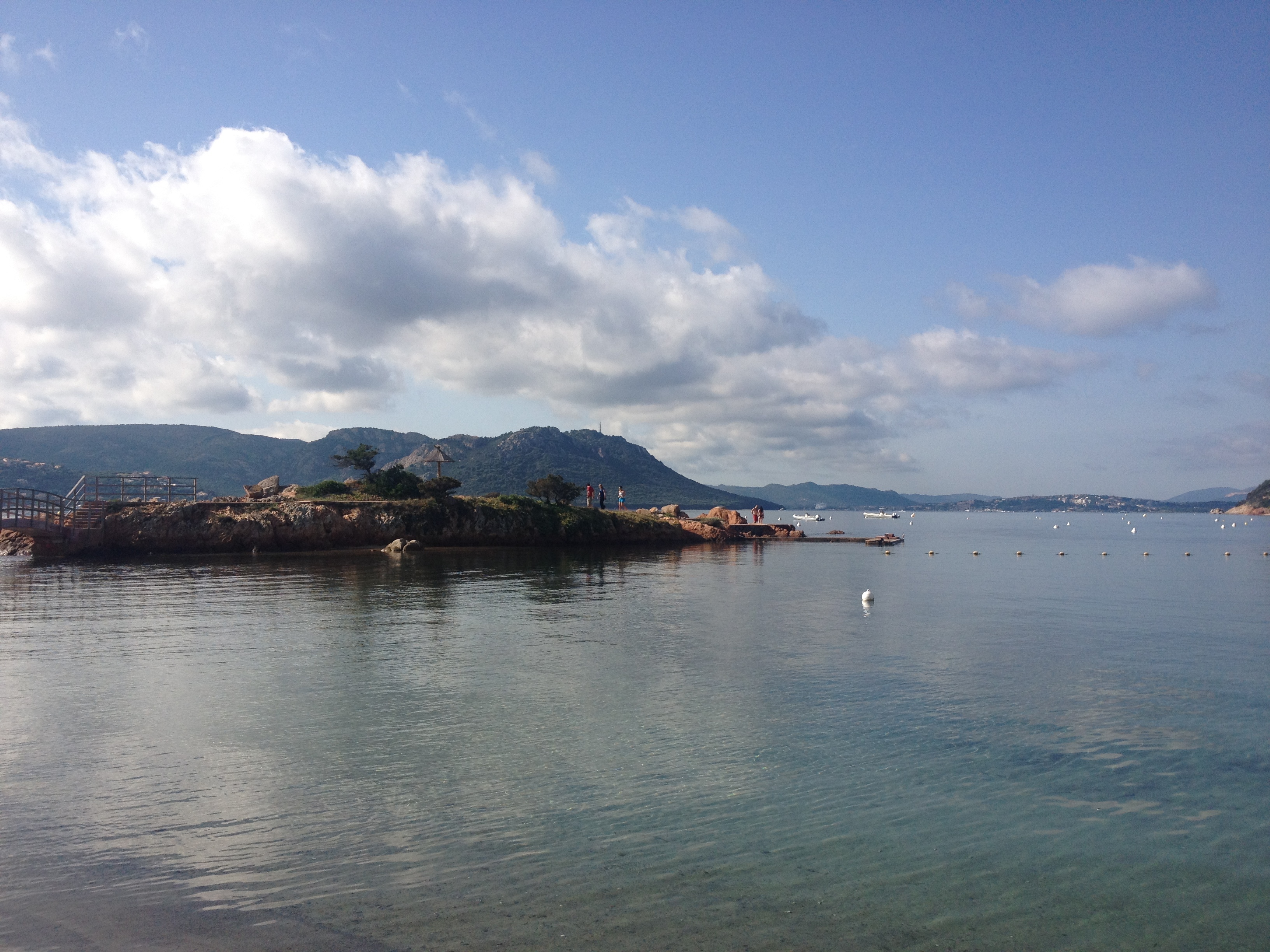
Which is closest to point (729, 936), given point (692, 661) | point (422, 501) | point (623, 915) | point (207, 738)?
point (623, 915)

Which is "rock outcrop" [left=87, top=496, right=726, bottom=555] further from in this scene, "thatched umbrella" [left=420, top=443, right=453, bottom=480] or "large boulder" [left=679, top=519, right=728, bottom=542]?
"large boulder" [left=679, top=519, right=728, bottom=542]

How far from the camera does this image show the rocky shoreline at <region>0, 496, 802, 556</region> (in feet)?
186

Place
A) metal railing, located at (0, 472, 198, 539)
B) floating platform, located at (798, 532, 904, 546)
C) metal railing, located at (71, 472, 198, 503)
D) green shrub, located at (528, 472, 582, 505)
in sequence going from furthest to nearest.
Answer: floating platform, located at (798, 532, 904, 546), green shrub, located at (528, 472, 582, 505), metal railing, located at (71, 472, 198, 503), metal railing, located at (0, 472, 198, 539)

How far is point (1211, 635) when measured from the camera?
26.9m

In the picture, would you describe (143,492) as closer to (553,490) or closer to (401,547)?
(401,547)

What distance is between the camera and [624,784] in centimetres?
1202

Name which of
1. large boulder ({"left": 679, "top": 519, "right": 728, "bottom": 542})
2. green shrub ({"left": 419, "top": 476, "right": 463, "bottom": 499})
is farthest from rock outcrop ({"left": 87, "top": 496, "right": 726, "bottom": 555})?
large boulder ({"left": 679, "top": 519, "right": 728, "bottom": 542})

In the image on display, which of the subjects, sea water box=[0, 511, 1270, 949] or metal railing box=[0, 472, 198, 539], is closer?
sea water box=[0, 511, 1270, 949]

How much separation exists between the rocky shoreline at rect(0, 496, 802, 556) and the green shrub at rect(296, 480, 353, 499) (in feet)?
9.18

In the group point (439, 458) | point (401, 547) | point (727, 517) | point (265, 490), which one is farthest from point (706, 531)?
point (265, 490)

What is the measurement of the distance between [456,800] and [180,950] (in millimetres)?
4241

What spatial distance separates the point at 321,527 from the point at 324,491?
222 inches

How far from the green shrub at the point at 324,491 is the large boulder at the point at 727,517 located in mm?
38421

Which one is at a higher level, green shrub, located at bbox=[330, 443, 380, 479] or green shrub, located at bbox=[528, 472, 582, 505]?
green shrub, located at bbox=[330, 443, 380, 479]
